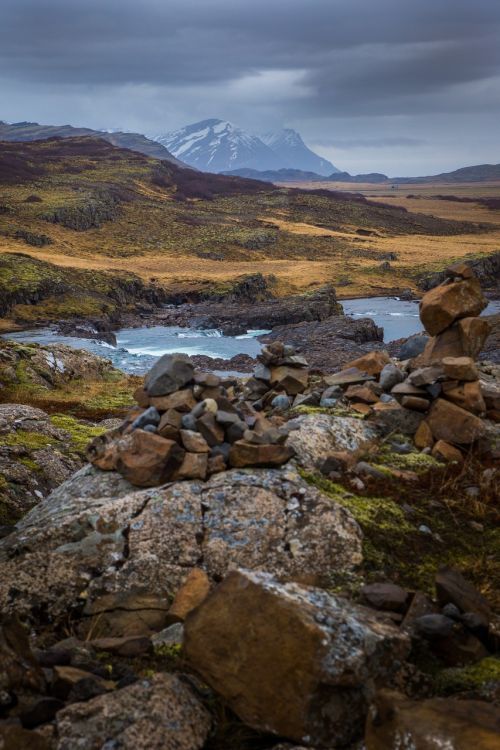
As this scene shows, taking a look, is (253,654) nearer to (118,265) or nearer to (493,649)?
(493,649)

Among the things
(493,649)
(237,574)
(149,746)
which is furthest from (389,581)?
(149,746)


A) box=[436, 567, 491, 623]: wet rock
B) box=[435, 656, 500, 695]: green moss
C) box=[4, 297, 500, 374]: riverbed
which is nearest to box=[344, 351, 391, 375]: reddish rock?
box=[436, 567, 491, 623]: wet rock

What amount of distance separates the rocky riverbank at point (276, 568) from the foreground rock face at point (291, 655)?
0.05 ft

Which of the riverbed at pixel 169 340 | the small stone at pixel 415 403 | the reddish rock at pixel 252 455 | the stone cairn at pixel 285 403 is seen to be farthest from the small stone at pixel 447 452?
the riverbed at pixel 169 340

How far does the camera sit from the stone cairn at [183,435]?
8.23 meters

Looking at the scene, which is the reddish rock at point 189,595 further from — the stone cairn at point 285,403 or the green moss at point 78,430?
the green moss at point 78,430

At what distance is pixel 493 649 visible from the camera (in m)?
5.57

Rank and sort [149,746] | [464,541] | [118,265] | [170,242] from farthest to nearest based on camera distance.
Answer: [170,242]
[118,265]
[464,541]
[149,746]

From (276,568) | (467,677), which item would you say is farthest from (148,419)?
(467,677)

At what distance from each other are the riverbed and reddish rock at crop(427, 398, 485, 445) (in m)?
32.3

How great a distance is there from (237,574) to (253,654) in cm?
63

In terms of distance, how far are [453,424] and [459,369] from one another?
0.93 metres

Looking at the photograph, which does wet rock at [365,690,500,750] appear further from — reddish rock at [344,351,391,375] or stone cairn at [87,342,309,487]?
reddish rock at [344,351,391,375]

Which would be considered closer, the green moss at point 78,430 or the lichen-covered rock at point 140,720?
the lichen-covered rock at point 140,720
